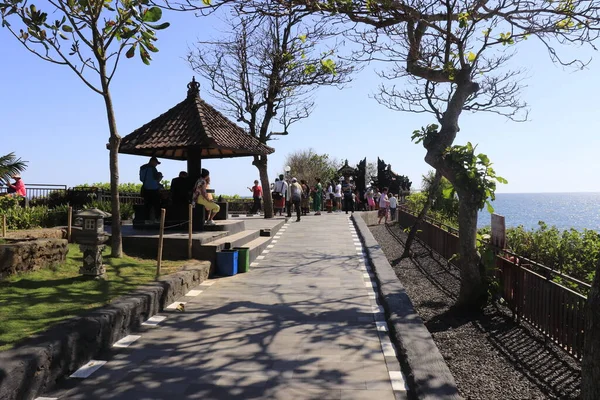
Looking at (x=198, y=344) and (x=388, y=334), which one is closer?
(x=198, y=344)

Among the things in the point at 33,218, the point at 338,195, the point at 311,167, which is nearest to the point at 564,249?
the point at 33,218

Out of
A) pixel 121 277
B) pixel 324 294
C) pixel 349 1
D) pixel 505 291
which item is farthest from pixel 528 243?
pixel 121 277

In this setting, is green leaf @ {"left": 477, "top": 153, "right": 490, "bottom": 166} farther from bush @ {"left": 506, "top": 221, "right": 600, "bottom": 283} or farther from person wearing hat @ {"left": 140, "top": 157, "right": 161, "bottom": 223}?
person wearing hat @ {"left": 140, "top": 157, "right": 161, "bottom": 223}

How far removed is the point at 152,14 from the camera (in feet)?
26.7

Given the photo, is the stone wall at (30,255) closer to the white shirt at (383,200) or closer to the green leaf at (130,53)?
the green leaf at (130,53)

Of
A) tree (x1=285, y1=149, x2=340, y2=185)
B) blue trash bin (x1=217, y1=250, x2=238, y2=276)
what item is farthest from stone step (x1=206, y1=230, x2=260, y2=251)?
tree (x1=285, y1=149, x2=340, y2=185)

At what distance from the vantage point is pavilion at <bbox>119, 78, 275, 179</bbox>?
500 inches

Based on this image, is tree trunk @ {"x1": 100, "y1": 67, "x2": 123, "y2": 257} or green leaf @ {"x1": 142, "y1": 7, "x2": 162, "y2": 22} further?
tree trunk @ {"x1": 100, "y1": 67, "x2": 123, "y2": 257}

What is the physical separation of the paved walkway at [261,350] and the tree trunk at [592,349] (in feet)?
5.05

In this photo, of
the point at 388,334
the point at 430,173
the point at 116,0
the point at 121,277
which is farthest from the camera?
the point at 430,173

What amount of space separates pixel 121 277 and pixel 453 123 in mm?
5889

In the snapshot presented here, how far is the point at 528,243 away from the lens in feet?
46.6

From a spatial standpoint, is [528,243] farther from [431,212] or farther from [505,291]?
[431,212]

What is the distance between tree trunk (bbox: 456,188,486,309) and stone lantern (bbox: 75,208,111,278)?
214 inches
